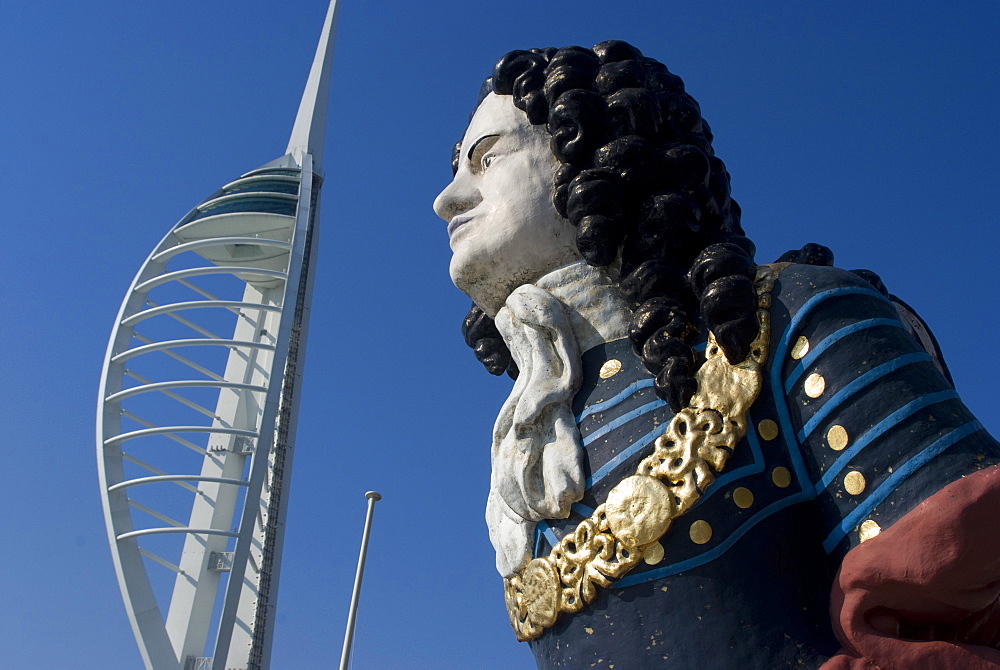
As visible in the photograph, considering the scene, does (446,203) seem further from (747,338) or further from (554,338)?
(747,338)

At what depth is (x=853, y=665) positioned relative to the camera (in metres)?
2.35

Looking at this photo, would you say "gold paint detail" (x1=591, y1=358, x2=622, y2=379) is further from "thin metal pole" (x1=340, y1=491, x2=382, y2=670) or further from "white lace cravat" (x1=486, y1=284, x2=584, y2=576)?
"thin metal pole" (x1=340, y1=491, x2=382, y2=670)

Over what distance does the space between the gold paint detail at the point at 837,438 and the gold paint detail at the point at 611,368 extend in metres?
0.69

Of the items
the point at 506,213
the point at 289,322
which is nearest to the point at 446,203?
the point at 506,213

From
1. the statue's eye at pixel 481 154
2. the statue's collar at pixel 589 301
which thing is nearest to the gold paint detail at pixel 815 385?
the statue's collar at pixel 589 301

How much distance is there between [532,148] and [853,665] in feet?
6.29

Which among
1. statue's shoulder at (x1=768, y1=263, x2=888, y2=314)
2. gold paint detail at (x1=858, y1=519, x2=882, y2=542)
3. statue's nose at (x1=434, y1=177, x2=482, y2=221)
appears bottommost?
gold paint detail at (x1=858, y1=519, x2=882, y2=542)

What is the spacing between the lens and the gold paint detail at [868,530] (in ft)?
7.88

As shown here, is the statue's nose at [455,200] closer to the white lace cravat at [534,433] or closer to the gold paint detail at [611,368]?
the white lace cravat at [534,433]

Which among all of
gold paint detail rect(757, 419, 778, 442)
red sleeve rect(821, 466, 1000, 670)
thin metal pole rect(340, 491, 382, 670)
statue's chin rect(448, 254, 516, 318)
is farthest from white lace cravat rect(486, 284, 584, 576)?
thin metal pole rect(340, 491, 382, 670)

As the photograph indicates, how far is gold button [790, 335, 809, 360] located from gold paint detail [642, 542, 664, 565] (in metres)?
0.62

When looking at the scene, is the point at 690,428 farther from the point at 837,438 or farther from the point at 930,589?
the point at 930,589

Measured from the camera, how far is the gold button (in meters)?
2.65

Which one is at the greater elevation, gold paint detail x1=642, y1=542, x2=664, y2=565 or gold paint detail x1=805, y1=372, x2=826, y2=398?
gold paint detail x1=805, y1=372, x2=826, y2=398
